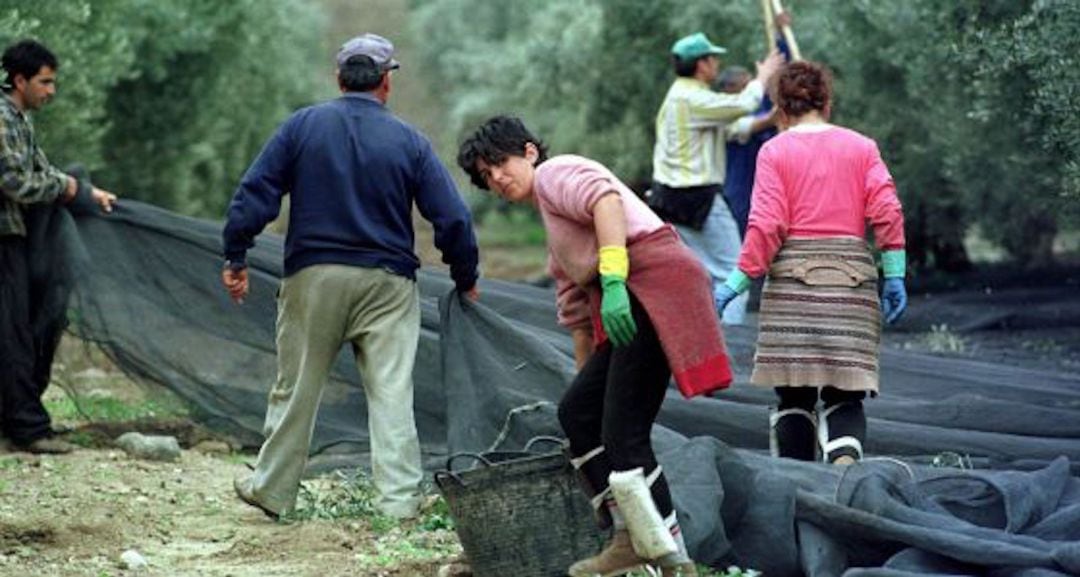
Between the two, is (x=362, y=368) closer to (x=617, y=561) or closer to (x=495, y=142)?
(x=495, y=142)

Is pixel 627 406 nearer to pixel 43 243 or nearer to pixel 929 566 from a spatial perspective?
pixel 929 566

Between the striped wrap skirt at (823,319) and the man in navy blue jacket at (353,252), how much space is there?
1338 millimetres

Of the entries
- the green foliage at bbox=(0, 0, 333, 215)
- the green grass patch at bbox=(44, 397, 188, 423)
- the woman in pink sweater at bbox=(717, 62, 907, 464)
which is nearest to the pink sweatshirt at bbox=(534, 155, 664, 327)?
the woman in pink sweater at bbox=(717, 62, 907, 464)

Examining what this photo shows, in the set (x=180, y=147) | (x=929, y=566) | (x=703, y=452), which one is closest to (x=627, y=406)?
(x=703, y=452)

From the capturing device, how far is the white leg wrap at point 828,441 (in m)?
8.52

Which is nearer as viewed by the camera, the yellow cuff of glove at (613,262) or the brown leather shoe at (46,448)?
the yellow cuff of glove at (613,262)

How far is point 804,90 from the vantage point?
28.6ft

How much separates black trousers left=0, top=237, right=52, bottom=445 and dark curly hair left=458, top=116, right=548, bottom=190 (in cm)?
395

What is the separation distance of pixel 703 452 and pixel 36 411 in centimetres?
455

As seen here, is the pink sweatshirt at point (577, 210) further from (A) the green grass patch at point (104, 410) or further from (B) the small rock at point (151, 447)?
(A) the green grass patch at point (104, 410)

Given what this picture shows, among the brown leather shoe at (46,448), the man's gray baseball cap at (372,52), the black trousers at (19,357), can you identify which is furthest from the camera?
the brown leather shoe at (46,448)

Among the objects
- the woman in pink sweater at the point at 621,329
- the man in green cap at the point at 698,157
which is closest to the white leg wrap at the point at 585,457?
the woman in pink sweater at the point at 621,329

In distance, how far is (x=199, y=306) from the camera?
11.1 metres

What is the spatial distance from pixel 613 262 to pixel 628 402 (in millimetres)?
493
